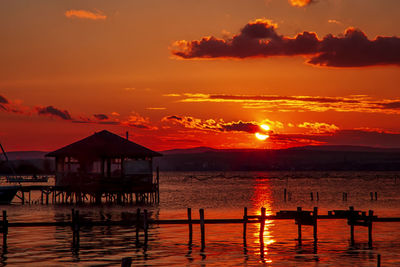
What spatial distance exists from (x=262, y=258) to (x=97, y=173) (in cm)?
3654

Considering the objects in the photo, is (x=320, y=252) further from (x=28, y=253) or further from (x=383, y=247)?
(x=28, y=253)

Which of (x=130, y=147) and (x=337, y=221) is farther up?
(x=130, y=147)

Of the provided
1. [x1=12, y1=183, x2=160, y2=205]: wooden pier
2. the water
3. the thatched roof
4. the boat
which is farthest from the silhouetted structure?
the water

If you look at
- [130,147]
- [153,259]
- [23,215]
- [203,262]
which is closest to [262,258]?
[203,262]

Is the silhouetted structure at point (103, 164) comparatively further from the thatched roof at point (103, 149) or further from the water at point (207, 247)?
the water at point (207, 247)

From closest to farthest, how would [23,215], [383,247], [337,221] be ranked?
[383,247] < [337,221] < [23,215]

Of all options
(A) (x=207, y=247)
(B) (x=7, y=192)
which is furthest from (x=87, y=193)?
(A) (x=207, y=247)

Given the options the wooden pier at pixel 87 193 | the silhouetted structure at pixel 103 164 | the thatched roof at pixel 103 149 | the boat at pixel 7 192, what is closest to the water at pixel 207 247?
the thatched roof at pixel 103 149

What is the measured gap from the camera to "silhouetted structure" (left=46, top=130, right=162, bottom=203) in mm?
60875

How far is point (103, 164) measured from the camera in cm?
6228

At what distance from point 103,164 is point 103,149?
5.93 feet

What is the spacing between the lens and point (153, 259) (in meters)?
28.1

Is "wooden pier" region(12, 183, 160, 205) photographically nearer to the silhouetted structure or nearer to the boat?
the silhouetted structure

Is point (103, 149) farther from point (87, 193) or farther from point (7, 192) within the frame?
point (7, 192)
